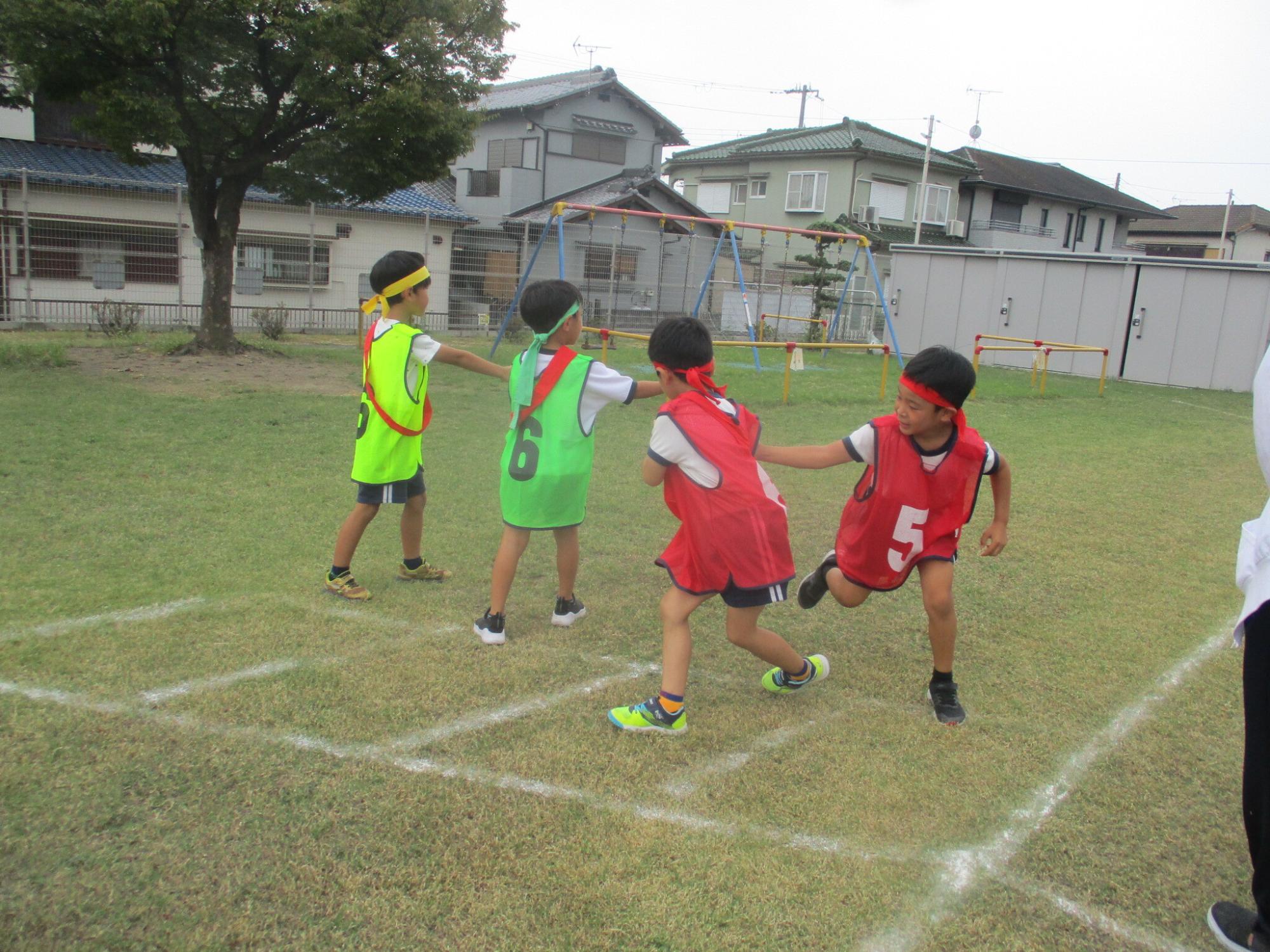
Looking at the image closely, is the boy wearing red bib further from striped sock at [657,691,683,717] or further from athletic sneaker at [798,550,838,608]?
striped sock at [657,691,683,717]

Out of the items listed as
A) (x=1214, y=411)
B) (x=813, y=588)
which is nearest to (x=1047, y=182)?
(x=1214, y=411)

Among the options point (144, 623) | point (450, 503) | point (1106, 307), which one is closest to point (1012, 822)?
point (144, 623)

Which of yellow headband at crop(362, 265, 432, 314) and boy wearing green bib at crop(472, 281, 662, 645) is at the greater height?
yellow headband at crop(362, 265, 432, 314)

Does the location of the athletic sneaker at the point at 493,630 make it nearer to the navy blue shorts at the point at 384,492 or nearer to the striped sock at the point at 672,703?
the navy blue shorts at the point at 384,492

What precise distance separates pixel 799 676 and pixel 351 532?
2.16 metres

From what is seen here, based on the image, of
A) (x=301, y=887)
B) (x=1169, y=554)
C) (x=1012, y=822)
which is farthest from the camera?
(x=1169, y=554)

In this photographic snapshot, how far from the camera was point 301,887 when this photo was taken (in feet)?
7.52

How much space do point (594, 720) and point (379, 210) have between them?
20.0 m

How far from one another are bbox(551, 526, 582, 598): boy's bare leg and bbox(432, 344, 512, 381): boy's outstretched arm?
714 millimetres

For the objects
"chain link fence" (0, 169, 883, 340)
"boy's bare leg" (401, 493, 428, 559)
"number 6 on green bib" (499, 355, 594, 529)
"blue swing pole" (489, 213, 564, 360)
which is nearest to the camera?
"number 6 on green bib" (499, 355, 594, 529)

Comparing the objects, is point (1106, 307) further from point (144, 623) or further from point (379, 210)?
point (144, 623)

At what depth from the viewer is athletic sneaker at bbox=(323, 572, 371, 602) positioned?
431cm

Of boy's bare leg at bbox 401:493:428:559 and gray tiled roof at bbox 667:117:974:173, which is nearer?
boy's bare leg at bbox 401:493:428:559

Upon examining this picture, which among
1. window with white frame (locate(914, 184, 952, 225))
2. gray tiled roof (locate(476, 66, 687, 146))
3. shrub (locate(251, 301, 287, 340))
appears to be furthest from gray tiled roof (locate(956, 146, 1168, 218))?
shrub (locate(251, 301, 287, 340))
